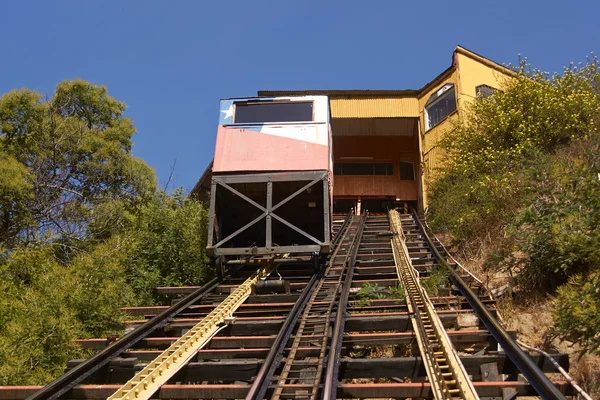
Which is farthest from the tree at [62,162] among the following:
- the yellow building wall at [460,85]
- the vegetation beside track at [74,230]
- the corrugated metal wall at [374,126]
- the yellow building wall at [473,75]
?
the yellow building wall at [473,75]

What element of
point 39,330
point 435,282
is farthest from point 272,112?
point 39,330

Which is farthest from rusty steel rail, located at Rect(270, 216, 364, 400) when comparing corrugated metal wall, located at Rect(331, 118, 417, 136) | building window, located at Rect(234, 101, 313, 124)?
corrugated metal wall, located at Rect(331, 118, 417, 136)

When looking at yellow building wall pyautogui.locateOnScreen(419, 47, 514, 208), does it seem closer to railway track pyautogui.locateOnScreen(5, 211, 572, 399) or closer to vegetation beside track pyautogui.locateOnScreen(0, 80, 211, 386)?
vegetation beside track pyautogui.locateOnScreen(0, 80, 211, 386)

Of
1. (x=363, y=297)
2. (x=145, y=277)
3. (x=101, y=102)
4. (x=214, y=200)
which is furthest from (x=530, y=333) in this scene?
(x=101, y=102)

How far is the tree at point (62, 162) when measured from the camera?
11703 mm

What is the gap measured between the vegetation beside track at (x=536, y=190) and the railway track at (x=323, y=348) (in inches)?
35.4

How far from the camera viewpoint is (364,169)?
22562 mm

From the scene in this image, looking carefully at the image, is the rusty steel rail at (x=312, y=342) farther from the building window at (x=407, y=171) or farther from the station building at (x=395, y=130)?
the building window at (x=407, y=171)

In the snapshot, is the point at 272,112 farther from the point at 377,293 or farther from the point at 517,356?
the point at 517,356

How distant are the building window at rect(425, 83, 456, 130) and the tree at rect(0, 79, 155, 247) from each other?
10.3 m

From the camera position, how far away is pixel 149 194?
13891 mm

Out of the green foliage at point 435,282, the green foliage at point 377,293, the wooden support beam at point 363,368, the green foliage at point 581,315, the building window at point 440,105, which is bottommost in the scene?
the wooden support beam at point 363,368

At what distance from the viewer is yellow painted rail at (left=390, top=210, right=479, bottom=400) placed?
3.28 meters

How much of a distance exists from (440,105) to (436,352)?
15961 mm
